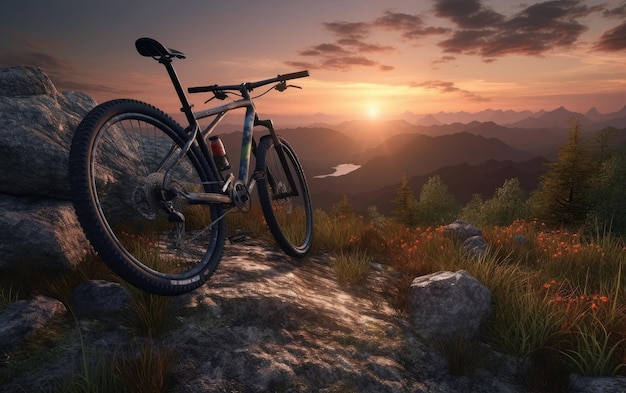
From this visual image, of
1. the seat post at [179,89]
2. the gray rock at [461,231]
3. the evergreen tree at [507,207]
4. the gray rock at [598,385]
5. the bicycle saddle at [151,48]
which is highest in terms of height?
the bicycle saddle at [151,48]

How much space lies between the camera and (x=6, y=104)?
4.62 metres

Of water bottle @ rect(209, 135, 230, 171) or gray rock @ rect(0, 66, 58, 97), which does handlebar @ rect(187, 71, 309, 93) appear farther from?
gray rock @ rect(0, 66, 58, 97)

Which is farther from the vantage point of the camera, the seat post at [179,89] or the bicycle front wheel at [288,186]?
the bicycle front wheel at [288,186]

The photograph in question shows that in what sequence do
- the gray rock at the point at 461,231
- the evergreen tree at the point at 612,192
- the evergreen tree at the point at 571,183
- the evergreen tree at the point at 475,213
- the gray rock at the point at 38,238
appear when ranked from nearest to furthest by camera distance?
the gray rock at the point at 38,238
the gray rock at the point at 461,231
the evergreen tree at the point at 571,183
the evergreen tree at the point at 612,192
the evergreen tree at the point at 475,213

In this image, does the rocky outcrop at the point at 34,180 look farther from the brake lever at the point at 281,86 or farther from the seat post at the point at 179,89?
the brake lever at the point at 281,86

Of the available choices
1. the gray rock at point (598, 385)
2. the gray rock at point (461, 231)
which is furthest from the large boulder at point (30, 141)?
the gray rock at point (461, 231)

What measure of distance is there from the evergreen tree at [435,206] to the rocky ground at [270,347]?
45458 mm

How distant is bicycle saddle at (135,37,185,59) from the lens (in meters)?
3.44

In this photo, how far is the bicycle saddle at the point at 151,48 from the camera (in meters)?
3.44

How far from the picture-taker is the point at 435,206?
1934 inches

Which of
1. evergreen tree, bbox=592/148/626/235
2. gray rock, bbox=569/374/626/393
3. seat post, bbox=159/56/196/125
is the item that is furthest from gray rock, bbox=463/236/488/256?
evergreen tree, bbox=592/148/626/235

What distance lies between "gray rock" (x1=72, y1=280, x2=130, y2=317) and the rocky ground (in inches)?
3.6

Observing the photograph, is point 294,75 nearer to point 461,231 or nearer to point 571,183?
point 461,231

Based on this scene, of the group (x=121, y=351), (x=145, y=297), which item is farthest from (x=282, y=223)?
(x=121, y=351)
